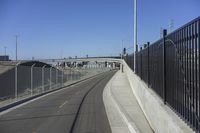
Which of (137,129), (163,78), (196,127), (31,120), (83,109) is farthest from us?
(83,109)

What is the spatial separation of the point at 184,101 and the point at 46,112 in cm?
1071

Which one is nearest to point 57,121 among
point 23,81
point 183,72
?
point 183,72

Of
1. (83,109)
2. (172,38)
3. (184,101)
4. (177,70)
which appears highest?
(172,38)

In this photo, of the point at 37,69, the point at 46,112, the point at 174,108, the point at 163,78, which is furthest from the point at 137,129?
the point at 37,69

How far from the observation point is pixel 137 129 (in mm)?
12297

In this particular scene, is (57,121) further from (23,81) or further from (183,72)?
(23,81)

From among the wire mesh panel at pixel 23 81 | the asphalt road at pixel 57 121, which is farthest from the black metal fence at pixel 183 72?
the wire mesh panel at pixel 23 81

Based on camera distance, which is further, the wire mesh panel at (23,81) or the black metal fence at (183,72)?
the wire mesh panel at (23,81)

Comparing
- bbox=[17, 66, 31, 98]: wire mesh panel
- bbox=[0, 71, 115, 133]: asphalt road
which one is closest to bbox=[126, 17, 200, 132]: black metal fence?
bbox=[0, 71, 115, 133]: asphalt road

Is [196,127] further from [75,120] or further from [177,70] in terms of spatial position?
[75,120]

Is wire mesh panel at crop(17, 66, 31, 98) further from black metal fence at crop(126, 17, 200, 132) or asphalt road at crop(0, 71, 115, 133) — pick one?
black metal fence at crop(126, 17, 200, 132)

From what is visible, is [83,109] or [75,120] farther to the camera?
[83,109]

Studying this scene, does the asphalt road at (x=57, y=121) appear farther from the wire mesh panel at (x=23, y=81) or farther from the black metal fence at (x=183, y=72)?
the wire mesh panel at (x=23, y=81)

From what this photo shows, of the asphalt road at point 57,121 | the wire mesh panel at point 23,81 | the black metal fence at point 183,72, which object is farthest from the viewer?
the wire mesh panel at point 23,81
